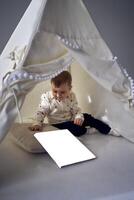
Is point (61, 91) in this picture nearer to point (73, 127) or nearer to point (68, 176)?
point (73, 127)

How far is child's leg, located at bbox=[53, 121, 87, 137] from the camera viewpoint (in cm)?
149

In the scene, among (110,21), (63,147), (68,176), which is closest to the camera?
(68,176)

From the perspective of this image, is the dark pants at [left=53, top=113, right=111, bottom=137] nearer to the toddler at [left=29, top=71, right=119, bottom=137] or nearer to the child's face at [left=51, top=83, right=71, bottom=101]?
the toddler at [left=29, top=71, right=119, bottom=137]

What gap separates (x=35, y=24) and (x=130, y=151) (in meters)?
0.70

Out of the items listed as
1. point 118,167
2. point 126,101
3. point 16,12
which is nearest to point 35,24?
point 126,101

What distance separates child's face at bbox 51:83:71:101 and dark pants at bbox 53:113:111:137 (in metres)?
0.15

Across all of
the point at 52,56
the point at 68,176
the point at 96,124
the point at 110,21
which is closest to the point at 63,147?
the point at 68,176

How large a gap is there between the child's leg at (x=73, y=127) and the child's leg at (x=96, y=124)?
0.04 metres

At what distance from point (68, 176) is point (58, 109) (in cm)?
53

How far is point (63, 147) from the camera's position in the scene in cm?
129

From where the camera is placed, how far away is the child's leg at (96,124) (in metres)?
1.51

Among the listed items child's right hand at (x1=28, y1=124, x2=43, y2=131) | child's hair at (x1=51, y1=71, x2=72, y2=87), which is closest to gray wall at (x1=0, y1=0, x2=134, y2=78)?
child's hair at (x1=51, y1=71, x2=72, y2=87)

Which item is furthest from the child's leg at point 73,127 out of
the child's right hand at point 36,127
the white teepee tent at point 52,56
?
the white teepee tent at point 52,56

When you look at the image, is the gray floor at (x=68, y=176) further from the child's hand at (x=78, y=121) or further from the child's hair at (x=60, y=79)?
the child's hair at (x=60, y=79)
